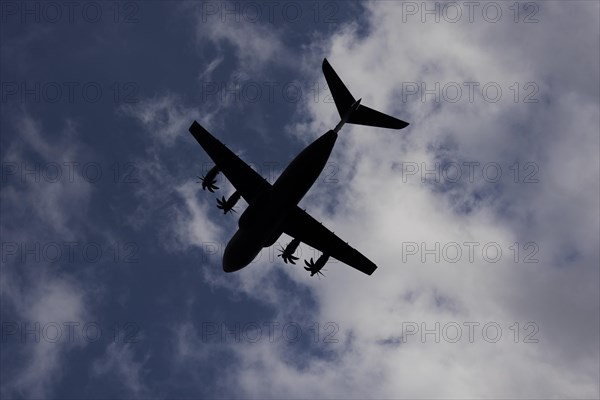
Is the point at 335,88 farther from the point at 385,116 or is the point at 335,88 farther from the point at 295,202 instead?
the point at 295,202

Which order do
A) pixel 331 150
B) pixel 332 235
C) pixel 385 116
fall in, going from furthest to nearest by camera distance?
pixel 332 235 < pixel 385 116 < pixel 331 150

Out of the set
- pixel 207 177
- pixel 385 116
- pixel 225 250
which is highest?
pixel 385 116

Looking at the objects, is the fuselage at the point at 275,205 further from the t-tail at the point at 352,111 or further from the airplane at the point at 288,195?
the t-tail at the point at 352,111

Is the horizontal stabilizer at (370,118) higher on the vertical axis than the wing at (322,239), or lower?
higher

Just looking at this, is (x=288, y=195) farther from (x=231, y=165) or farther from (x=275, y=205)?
(x=231, y=165)

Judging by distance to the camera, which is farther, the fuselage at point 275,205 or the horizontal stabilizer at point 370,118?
the horizontal stabilizer at point 370,118

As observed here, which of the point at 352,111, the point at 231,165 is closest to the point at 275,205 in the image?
the point at 231,165

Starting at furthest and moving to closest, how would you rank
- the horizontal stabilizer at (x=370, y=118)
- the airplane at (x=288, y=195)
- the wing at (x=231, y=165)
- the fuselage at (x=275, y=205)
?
the wing at (x=231, y=165) → the horizontal stabilizer at (x=370, y=118) → the airplane at (x=288, y=195) → the fuselage at (x=275, y=205)

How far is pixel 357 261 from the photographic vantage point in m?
40.0

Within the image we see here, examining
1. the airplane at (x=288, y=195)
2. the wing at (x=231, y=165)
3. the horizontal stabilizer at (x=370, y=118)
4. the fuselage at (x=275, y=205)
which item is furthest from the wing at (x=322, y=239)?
the horizontal stabilizer at (x=370, y=118)

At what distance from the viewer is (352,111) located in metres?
33.2

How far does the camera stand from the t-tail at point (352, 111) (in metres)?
33.2

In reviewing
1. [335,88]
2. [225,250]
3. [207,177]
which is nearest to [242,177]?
[207,177]

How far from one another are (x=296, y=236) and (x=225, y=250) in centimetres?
480
